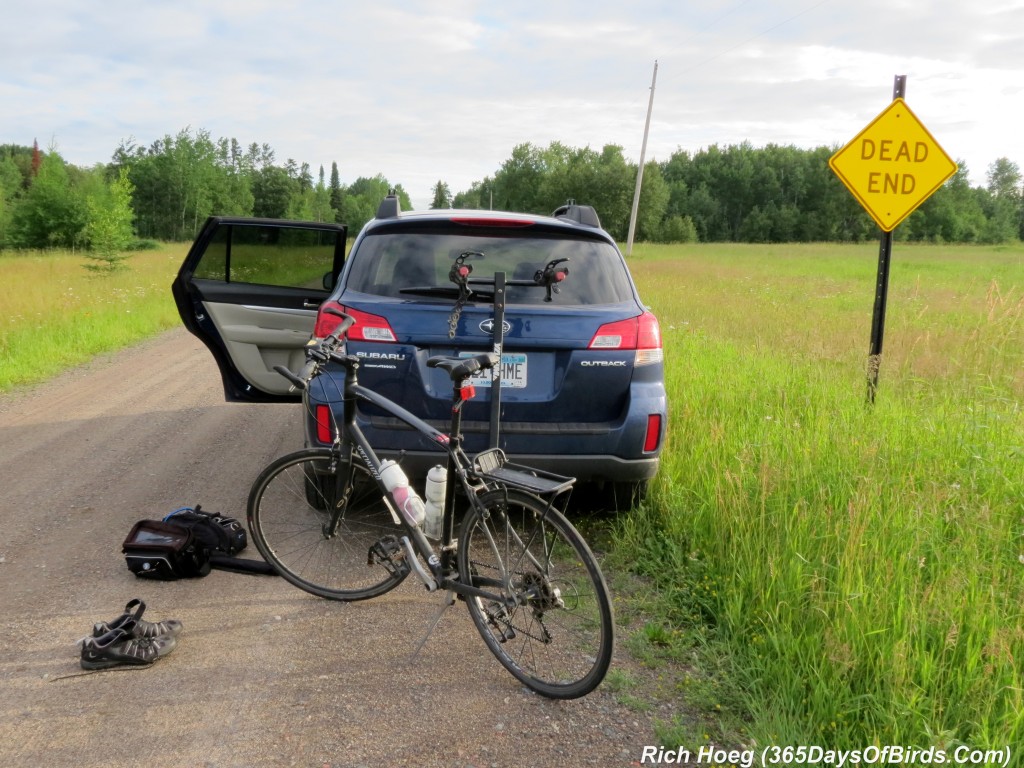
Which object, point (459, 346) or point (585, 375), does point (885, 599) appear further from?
point (459, 346)

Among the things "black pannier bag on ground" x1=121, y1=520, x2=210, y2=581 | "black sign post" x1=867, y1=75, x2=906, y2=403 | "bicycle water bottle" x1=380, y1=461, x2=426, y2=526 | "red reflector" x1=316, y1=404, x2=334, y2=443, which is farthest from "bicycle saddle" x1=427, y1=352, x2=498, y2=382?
"black sign post" x1=867, y1=75, x2=906, y2=403

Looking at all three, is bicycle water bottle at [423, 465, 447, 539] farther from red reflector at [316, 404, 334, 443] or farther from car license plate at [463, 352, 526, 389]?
red reflector at [316, 404, 334, 443]

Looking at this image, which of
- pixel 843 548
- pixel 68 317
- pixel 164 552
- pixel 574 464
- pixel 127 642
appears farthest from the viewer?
pixel 68 317

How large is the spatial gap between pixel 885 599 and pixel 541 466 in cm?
166

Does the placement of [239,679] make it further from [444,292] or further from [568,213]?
[568,213]

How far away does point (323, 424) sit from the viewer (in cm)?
407

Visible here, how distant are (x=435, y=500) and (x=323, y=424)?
3.33 ft

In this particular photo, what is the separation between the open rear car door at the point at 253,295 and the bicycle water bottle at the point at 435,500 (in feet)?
9.28

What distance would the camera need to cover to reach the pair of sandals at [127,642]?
10.3 feet

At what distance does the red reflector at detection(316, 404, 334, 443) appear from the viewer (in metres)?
4.04

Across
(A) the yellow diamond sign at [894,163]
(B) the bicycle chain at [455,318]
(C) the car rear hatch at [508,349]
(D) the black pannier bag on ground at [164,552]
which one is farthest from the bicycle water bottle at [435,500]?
(A) the yellow diamond sign at [894,163]

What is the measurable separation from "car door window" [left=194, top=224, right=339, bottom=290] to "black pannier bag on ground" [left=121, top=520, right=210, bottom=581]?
7.84 ft

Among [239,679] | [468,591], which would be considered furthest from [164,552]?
[468,591]

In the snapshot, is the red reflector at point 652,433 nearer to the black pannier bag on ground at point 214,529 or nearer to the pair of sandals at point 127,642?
the black pannier bag on ground at point 214,529
